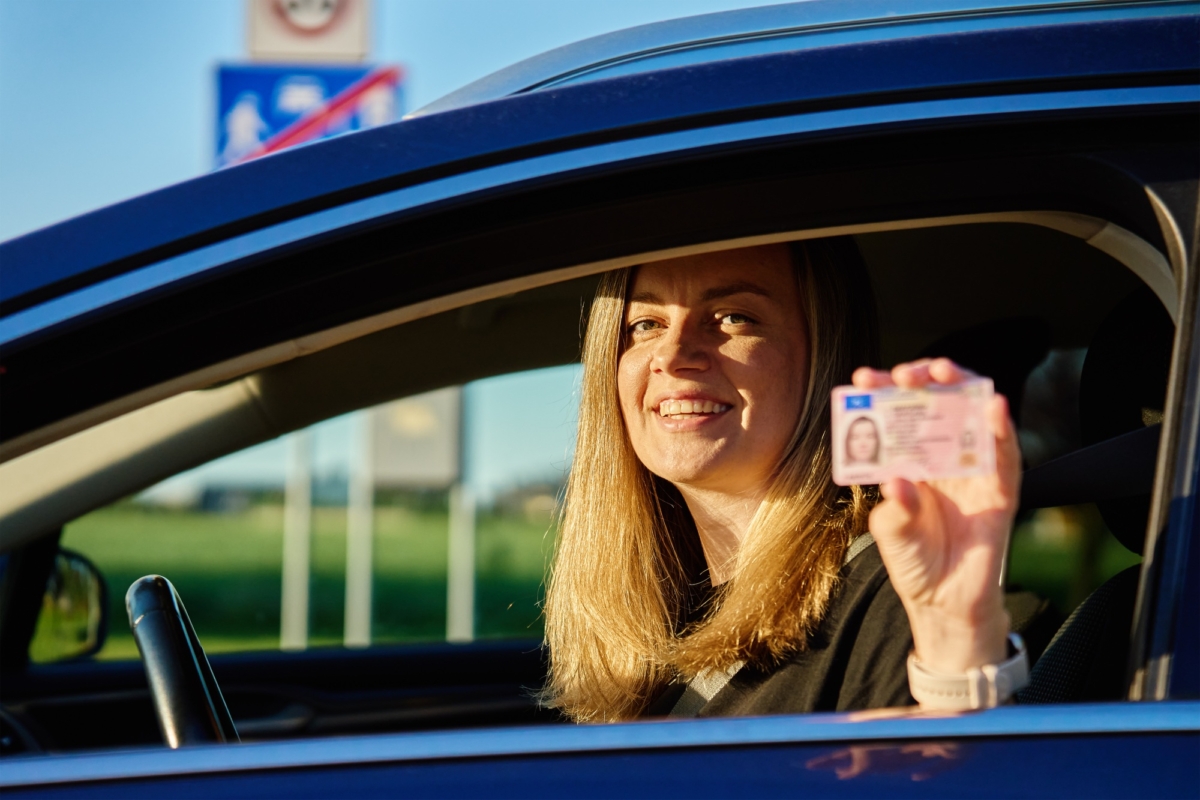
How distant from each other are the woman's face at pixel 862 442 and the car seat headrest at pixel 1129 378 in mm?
564

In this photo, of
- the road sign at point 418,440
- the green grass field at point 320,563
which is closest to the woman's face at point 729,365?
the green grass field at point 320,563

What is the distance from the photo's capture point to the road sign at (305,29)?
16.7 ft

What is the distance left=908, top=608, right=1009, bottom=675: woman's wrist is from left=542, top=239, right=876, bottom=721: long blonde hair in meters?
0.41

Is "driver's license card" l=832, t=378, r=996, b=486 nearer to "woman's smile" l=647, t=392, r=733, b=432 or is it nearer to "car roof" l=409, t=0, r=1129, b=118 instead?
"car roof" l=409, t=0, r=1129, b=118

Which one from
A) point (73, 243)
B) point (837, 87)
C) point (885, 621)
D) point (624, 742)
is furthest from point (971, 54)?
point (73, 243)

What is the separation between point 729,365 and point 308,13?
12.5 feet

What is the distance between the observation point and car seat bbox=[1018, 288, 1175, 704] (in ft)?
4.66

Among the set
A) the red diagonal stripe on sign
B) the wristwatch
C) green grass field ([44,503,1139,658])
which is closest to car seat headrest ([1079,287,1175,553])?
the wristwatch

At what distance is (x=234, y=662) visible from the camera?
305cm

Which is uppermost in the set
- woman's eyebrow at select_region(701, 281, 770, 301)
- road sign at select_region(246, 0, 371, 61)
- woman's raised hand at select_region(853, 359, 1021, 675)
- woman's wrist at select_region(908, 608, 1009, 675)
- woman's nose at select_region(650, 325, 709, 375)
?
road sign at select_region(246, 0, 371, 61)

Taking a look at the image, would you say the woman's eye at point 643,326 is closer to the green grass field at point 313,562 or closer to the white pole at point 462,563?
the white pole at point 462,563

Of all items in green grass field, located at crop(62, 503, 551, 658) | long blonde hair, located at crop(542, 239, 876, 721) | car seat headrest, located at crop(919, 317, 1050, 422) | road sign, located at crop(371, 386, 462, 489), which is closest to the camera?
long blonde hair, located at crop(542, 239, 876, 721)

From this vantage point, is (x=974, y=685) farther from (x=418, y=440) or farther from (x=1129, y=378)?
(x=418, y=440)

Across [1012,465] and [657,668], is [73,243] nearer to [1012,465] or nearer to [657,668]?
[1012,465]
